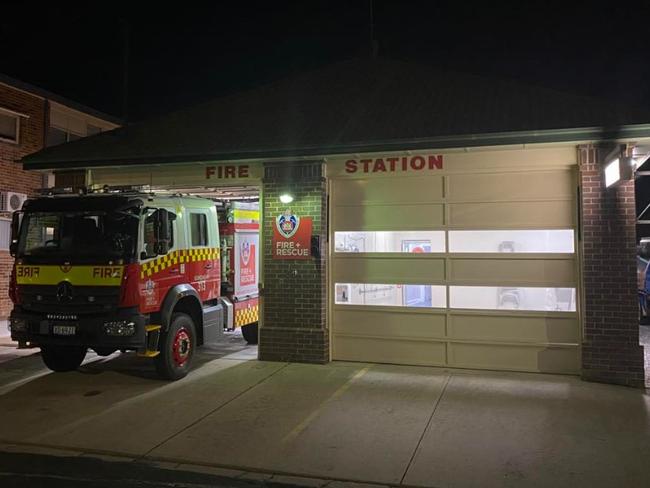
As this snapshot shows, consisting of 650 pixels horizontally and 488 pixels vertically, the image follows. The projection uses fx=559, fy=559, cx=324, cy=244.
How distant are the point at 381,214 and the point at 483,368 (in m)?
2.93

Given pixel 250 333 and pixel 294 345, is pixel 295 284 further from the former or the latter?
pixel 250 333

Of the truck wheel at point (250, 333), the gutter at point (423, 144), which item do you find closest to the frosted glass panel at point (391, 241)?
the gutter at point (423, 144)

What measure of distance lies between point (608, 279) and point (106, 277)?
23.0ft

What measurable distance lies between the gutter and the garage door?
2.26 feet

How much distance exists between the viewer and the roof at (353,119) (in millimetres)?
8164

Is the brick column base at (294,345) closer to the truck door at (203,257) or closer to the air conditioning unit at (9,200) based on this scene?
the truck door at (203,257)

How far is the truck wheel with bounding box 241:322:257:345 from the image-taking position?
11391 millimetres

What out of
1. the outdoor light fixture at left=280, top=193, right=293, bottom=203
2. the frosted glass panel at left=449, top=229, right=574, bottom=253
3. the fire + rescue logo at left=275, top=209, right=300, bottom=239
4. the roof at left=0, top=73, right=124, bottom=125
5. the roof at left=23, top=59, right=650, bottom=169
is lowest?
the frosted glass panel at left=449, top=229, right=574, bottom=253

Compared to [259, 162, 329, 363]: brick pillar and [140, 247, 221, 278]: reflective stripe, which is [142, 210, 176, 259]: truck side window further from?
[259, 162, 329, 363]: brick pillar

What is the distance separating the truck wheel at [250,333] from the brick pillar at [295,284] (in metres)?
1.84

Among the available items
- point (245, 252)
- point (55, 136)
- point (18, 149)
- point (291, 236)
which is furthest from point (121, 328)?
point (55, 136)

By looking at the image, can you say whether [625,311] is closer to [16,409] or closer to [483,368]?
[483,368]

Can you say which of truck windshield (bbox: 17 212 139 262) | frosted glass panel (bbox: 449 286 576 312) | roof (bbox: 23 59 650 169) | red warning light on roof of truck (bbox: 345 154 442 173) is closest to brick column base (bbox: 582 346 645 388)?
frosted glass panel (bbox: 449 286 576 312)

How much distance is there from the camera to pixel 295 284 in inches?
372
